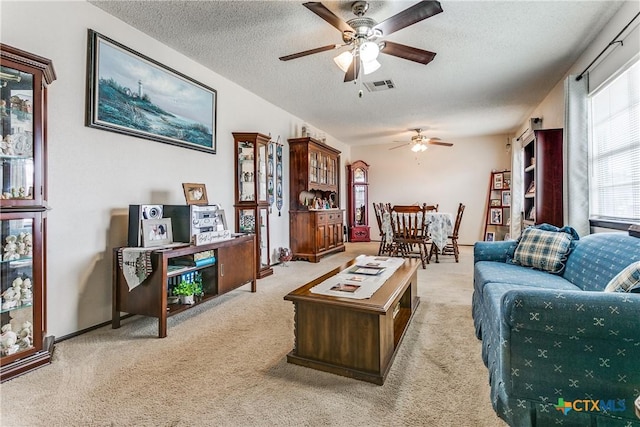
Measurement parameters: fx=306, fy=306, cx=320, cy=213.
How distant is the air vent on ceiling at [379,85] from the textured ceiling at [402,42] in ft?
0.37

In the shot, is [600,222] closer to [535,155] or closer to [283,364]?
[535,155]

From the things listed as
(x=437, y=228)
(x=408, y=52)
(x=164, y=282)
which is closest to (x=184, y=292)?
(x=164, y=282)

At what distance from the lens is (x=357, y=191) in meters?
8.05

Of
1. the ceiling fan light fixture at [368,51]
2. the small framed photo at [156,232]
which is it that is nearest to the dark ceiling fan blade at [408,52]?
the ceiling fan light fixture at [368,51]

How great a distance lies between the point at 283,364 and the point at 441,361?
977mm

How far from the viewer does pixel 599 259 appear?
1.90 metres

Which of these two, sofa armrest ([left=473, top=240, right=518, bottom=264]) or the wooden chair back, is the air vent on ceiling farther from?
sofa armrest ([left=473, top=240, right=518, bottom=264])

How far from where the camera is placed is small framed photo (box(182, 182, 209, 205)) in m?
3.04

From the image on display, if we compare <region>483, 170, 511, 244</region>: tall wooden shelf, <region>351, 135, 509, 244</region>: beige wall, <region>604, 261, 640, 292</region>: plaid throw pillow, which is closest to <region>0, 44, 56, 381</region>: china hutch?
<region>604, 261, 640, 292</region>: plaid throw pillow

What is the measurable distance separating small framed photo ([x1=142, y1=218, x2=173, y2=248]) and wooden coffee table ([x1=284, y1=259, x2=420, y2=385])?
1405mm

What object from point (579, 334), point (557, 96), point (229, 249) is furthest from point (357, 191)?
point (579, 334)

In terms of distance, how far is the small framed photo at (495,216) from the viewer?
692cm

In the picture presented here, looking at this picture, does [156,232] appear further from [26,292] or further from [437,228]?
[437,228]

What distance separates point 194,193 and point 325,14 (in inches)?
81.0
